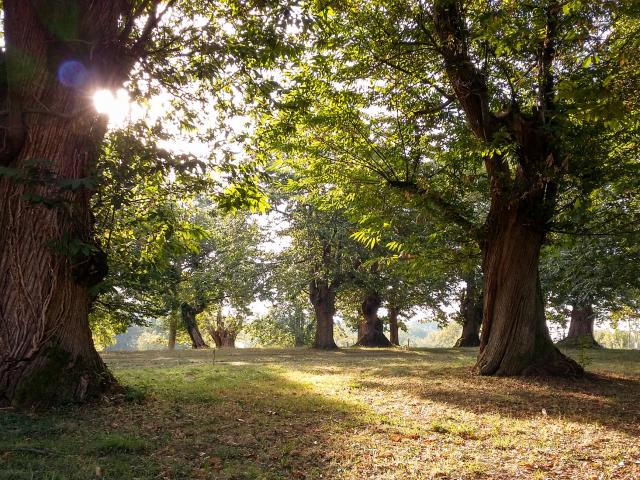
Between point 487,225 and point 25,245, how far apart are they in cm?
974

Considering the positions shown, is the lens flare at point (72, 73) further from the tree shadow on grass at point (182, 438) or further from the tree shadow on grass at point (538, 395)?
the tree shadow on grass at point (538, 395)

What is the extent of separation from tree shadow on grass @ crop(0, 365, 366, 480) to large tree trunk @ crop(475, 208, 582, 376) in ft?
16.6

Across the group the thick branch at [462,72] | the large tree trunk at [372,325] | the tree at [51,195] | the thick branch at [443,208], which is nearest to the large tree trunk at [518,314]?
the thick branch at [443,208]

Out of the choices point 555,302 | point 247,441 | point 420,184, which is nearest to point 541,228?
point 420,184

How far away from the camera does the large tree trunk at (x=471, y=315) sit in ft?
97.6

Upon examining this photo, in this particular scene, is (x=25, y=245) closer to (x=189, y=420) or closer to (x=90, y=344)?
(x=90, y=344)

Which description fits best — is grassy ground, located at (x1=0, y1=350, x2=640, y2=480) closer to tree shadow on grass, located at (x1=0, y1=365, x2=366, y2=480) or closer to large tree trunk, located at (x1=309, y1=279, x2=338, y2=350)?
tree shadow on grass, located at (x1=0, y1=365, x2=366, y2=480)

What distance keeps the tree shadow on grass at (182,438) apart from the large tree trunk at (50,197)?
28.2 inches

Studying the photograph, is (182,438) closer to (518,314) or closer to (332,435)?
(332,435)

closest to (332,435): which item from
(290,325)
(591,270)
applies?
(591,270)

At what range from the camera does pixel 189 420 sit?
20.6ft

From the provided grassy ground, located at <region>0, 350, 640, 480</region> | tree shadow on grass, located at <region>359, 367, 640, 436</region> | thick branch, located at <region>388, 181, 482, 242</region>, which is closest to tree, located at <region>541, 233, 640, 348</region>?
tree shadow on grass, located at <region>359, 367, 640, 436</region>

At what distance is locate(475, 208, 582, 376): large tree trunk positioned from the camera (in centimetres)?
1067

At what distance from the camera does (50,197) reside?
6457 millimetres
